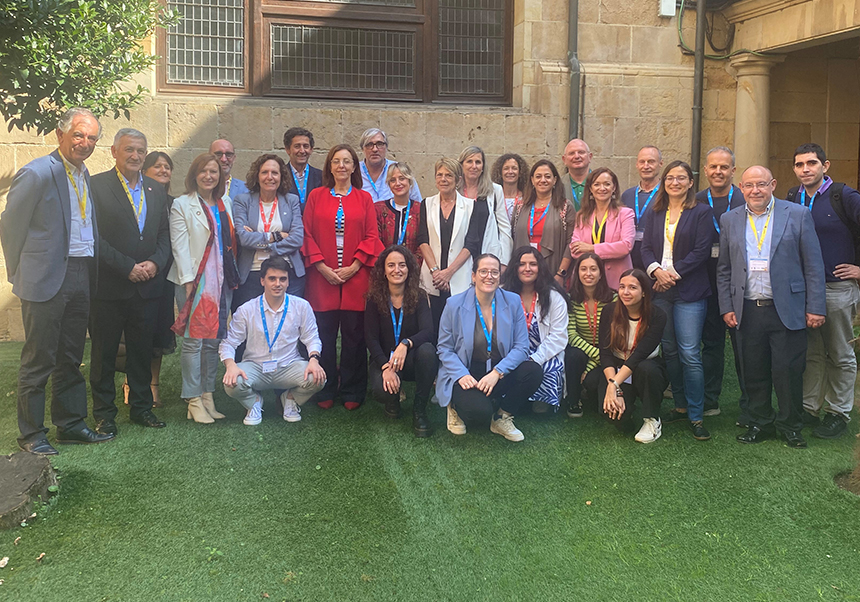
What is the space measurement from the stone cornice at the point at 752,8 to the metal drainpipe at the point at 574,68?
1.82m

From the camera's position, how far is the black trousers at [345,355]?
A: 5.89 metres

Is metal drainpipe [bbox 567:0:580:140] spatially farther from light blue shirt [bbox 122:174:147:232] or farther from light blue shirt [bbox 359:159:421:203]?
light blue shirt [bbox 122:174:147:232]

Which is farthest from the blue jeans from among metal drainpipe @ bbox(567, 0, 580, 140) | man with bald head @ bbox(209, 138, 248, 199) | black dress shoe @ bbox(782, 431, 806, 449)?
metal drainpipe @ bbox(567, 0, 580, 140)

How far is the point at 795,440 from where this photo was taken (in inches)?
202

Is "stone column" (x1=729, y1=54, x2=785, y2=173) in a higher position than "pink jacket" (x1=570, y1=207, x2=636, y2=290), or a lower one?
higher

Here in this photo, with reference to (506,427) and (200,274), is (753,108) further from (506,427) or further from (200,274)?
(200,274)

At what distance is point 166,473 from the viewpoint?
4.61 metres

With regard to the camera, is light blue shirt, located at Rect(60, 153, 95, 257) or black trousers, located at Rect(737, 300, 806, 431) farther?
black trousers, located at Rect(737, 300, 806, 431)

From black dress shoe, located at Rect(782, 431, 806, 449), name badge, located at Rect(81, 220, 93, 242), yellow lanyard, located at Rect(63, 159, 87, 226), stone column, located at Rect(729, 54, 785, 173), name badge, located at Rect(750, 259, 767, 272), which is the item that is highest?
stone column, located at Rect(729, 54, 785, 173)

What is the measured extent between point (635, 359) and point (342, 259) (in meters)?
2.32

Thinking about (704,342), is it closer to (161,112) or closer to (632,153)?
(632,153)

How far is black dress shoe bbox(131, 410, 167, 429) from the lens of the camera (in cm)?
537

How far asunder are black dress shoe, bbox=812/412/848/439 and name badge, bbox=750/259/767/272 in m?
1.22

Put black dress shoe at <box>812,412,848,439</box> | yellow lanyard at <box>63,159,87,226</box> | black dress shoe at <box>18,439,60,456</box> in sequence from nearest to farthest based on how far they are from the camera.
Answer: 1. black dress shoe at <box>18,439,60,456</box>
2. yellow lanyard at <box>63,159,87,226</box>
3. black dress shoe at <box>812,412,848,439</box>
